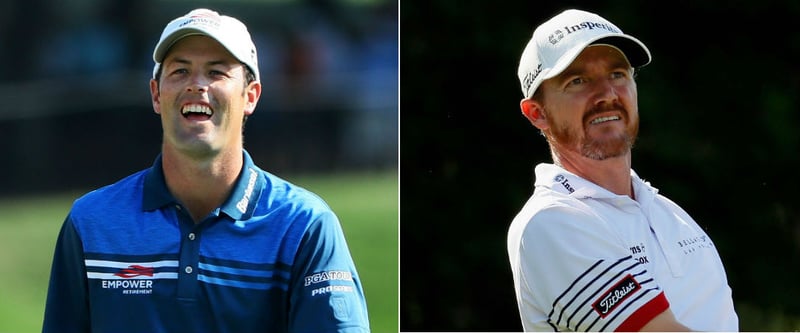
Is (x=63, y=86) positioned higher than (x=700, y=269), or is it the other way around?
(x=63, y=86)

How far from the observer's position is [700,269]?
2969 millimetres

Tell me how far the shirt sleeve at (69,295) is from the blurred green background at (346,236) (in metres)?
2.45

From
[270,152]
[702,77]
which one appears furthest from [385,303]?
[270,152]

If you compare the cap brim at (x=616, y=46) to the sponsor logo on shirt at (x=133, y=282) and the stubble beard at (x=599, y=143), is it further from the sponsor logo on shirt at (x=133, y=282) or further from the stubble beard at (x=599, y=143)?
the sponsor logo on shirt at (x=133, y=282)

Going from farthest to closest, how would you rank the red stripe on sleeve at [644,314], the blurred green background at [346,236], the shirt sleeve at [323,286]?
the blurred green background at [346,236]
the shirt sleeve at [323,286]
the red stripe on sleeve at [644,314]

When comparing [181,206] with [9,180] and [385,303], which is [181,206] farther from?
[9,180]

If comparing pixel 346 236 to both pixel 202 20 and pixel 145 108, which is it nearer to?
pixel 145 108

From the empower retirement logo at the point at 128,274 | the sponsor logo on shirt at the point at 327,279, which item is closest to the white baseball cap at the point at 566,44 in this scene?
the sponsor logo on shirt at the point at 327,279

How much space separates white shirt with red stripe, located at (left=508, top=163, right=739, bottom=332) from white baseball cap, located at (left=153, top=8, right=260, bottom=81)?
66 centimetres

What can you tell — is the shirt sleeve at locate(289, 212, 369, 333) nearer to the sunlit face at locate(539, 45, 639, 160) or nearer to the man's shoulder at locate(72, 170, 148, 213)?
the man's shoulder at locate(72, 170, 148, 213)

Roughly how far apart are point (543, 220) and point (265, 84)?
17.9 feet

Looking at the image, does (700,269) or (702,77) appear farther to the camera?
(702,77)

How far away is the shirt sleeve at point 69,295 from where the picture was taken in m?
2.99

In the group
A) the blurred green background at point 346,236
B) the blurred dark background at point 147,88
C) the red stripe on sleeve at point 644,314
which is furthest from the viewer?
the blurred dark background at point 147,88
